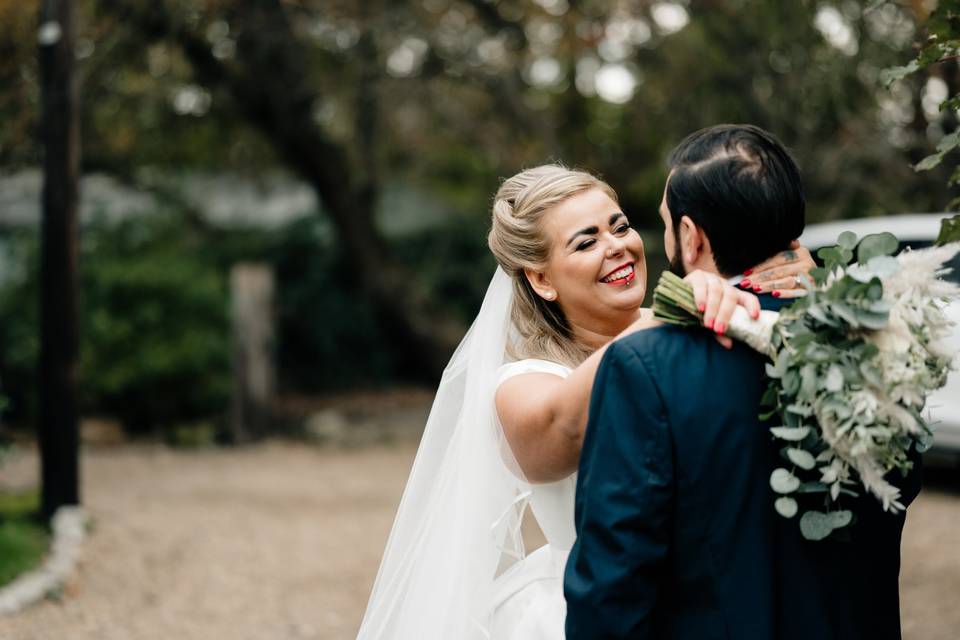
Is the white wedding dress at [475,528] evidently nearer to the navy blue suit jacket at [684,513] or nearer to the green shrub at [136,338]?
the navy blue suit jacket at [684,513]

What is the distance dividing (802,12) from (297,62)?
17.5ft

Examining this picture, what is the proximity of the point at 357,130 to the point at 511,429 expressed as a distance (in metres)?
11.1

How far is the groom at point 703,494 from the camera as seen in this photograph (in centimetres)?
180

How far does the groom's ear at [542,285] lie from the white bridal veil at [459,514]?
5.1 inches

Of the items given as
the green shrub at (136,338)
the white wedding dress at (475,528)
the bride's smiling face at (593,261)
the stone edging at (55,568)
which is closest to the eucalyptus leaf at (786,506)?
the white wedding dress at (475,528)

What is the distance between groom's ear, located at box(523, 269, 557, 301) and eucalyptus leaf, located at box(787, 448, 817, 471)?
103 cm

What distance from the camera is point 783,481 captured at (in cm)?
175

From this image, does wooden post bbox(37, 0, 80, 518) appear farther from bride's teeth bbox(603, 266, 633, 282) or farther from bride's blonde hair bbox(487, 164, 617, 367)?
bride's teeth bbox(603, 266, 633, 282)

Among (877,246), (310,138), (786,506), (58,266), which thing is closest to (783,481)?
(786,506)

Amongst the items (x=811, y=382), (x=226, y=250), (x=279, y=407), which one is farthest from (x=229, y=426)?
(x=811, y=382)

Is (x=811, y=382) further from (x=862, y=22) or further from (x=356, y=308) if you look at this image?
(x=356, y=308)

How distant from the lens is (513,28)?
1079 centimetres

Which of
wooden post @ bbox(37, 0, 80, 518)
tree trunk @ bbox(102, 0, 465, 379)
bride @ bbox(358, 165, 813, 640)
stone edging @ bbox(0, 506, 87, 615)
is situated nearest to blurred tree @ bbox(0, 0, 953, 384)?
tree trunk @ bbox(102, 0, 465, 379)

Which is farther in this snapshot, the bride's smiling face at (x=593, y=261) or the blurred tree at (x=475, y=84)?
the blurred tree at (x=475, y=84)
